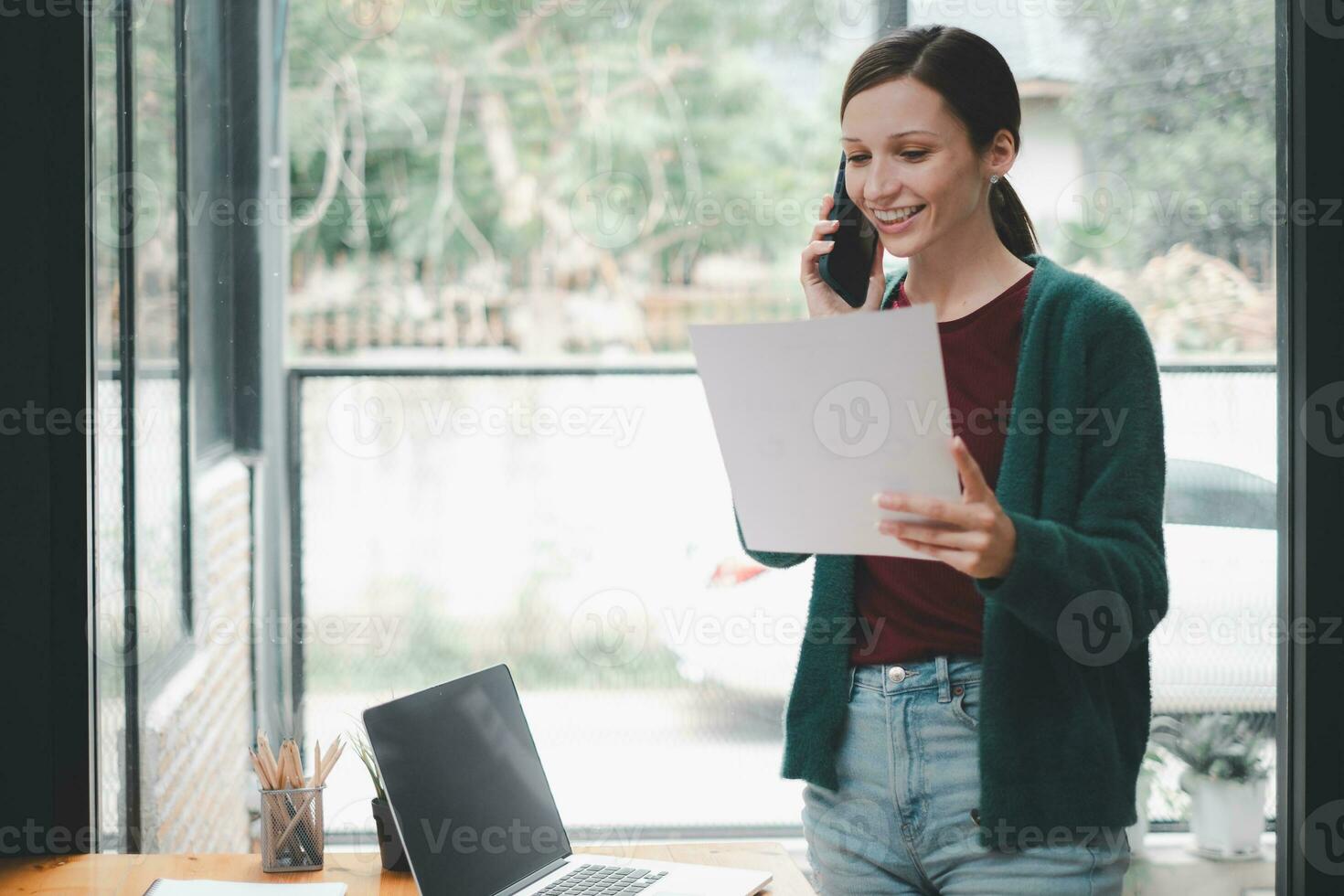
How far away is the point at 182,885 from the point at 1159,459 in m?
1.15

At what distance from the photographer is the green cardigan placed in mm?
1084

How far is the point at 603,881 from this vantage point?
4.43ft

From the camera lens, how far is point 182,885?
134 centimetres

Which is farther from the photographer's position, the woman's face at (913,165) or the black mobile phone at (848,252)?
the black mobile phone at (848,252)

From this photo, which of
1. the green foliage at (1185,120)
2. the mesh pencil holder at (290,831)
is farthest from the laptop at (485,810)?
the green foliage at (1185,120)

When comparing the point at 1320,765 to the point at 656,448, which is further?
the point at 656,448

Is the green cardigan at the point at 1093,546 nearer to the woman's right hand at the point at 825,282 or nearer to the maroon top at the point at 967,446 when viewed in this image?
the maroon top at the point at 967,446

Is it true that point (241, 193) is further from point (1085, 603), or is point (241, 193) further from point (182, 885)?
point (1085, 603)

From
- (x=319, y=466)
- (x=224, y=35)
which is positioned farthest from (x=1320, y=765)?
(x=224, y=35)

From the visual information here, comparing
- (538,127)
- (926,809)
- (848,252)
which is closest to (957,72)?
(848,252)

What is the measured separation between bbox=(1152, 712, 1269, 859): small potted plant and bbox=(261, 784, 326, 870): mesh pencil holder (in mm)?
1473

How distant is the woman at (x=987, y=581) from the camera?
1.08m

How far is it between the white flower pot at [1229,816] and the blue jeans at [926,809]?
0.98 m

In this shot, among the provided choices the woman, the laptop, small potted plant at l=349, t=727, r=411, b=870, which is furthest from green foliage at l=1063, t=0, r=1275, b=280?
small potted plant at l=349, t=727, r=411, b=870
